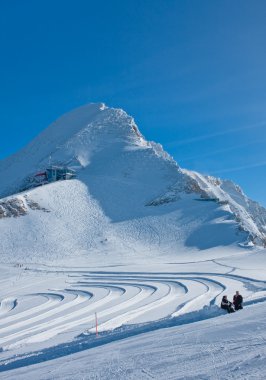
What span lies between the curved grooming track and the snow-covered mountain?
1778 cm

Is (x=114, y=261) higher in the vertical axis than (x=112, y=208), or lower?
lower

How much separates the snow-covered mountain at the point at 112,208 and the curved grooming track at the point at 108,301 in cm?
1778

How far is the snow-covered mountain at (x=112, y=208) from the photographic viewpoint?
55094mm

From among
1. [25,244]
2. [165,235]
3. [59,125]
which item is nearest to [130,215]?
[165,235]

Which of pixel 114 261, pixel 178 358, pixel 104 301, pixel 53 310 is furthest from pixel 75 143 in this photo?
pixel 178 358

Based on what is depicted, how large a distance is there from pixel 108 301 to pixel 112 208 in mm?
41497

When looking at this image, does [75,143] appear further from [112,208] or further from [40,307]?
[40,307]

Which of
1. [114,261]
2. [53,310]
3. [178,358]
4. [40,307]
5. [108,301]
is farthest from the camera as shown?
[114,261]

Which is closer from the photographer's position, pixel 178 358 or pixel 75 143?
pixel 178 358

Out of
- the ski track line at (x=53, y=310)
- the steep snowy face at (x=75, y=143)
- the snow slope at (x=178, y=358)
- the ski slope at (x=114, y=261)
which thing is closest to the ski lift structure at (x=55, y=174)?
the ski slope at (x=114, y=261)

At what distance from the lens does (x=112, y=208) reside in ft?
218

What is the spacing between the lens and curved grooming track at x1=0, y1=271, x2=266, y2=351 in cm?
1797

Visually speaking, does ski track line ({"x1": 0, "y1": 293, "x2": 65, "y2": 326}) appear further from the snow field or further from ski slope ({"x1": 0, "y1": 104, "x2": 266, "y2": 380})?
ski slope ({"x1": 0, "y1": 104, "x2": 266, "y2": 380})

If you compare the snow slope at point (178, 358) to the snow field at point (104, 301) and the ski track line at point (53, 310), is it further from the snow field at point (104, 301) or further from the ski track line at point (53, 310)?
the ski track line at point (53, 310)
